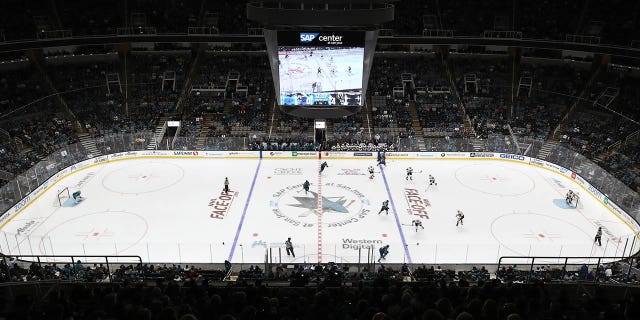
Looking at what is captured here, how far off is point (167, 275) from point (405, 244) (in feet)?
33.5

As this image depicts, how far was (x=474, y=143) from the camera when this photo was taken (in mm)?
32594

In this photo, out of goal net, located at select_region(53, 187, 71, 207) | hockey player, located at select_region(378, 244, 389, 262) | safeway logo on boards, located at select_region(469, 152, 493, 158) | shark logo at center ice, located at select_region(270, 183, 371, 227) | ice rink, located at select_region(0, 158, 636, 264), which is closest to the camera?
hockey player, located at select_region(378, 244, 389, 262)

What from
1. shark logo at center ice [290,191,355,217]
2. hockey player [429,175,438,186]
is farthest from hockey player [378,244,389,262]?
hockey player [429,175,438,186]

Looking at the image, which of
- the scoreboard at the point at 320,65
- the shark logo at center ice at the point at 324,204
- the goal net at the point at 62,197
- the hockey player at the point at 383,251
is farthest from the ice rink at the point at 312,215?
the scoreboard at the point at 320,65

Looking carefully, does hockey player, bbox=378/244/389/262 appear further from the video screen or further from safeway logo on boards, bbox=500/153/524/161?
safeway logo on boards, bbox=500/153/524/161

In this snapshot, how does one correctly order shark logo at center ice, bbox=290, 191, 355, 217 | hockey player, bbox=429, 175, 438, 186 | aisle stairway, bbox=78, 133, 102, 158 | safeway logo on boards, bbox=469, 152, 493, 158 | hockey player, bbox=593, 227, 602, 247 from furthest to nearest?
safeway logo on boards, bbox=469, 152, 493, 158, aisle stairway, bbox=78, 133, 102, 158, hockey player, bbox=429, 175, 438, 186, shark logo at center ice, bbox=290, 191, 355, 217, hockey player, bbox=593, 227, 602, 247

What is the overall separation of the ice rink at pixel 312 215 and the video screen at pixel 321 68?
4.69m

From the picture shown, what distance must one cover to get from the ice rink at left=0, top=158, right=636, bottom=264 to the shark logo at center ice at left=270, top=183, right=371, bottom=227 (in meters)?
0.05

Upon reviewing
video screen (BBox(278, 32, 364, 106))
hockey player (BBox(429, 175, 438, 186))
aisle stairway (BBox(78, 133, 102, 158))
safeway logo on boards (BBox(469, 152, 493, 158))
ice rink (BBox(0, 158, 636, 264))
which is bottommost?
ice rink (BBox(0, 158, 636, 264))

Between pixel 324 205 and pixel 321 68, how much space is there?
7767 mm

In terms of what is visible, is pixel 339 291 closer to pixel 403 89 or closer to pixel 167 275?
pixel 167 275

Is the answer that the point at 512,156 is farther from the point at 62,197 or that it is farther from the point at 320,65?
the point at 62,197

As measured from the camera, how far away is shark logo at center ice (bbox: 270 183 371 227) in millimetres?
23391

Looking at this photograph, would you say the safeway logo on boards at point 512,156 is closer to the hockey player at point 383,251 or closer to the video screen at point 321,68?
the video screen at point 321,68
